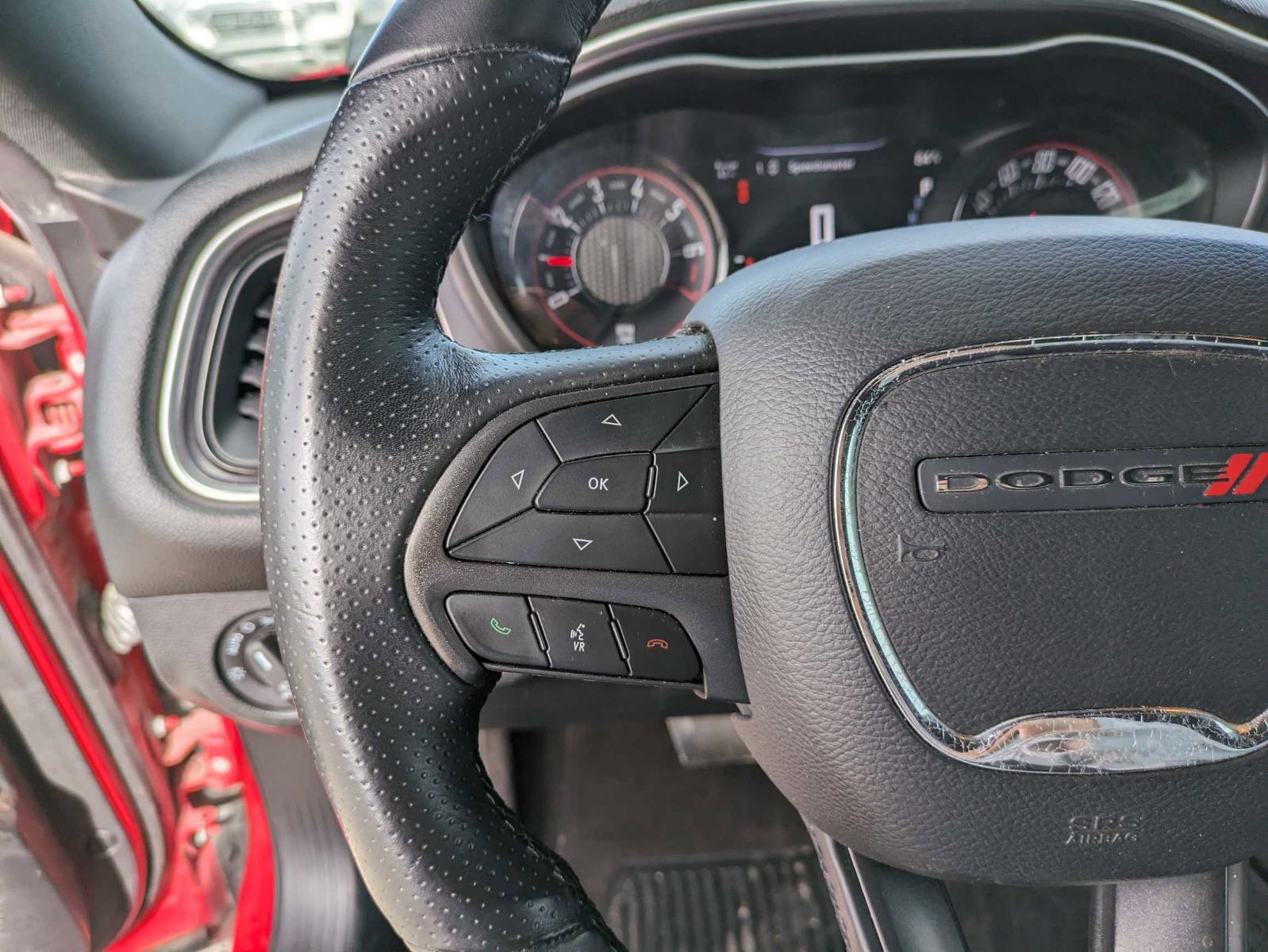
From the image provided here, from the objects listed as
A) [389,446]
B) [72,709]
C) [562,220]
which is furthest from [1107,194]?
[72,709]

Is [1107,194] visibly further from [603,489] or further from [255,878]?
[255,878]

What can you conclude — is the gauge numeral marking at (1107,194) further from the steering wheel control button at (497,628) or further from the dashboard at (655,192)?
the steering wheel control button at (497,628)

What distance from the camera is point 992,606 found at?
1.86 ft

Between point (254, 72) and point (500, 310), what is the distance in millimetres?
408

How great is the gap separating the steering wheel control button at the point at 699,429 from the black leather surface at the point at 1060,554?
10 centimetres

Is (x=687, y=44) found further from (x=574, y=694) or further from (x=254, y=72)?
(x=574, y=694)

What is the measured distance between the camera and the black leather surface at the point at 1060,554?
0.56 metres

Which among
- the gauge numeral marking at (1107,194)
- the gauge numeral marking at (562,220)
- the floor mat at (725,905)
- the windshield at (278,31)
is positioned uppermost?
the windshield at (278,31)

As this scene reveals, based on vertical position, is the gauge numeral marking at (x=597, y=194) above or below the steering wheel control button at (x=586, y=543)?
above

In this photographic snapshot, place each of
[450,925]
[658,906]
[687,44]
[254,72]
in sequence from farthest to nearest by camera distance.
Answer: [658,906] < [254,72] < [687,44] < [450,925]

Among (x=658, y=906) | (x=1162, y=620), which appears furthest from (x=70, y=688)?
(x=1162, y=620)

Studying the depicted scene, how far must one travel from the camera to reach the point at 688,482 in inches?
24.6

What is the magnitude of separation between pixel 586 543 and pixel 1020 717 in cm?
29

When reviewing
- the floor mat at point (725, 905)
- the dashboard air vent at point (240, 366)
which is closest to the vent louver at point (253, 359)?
the dashboard air vent at point (240, 366)
